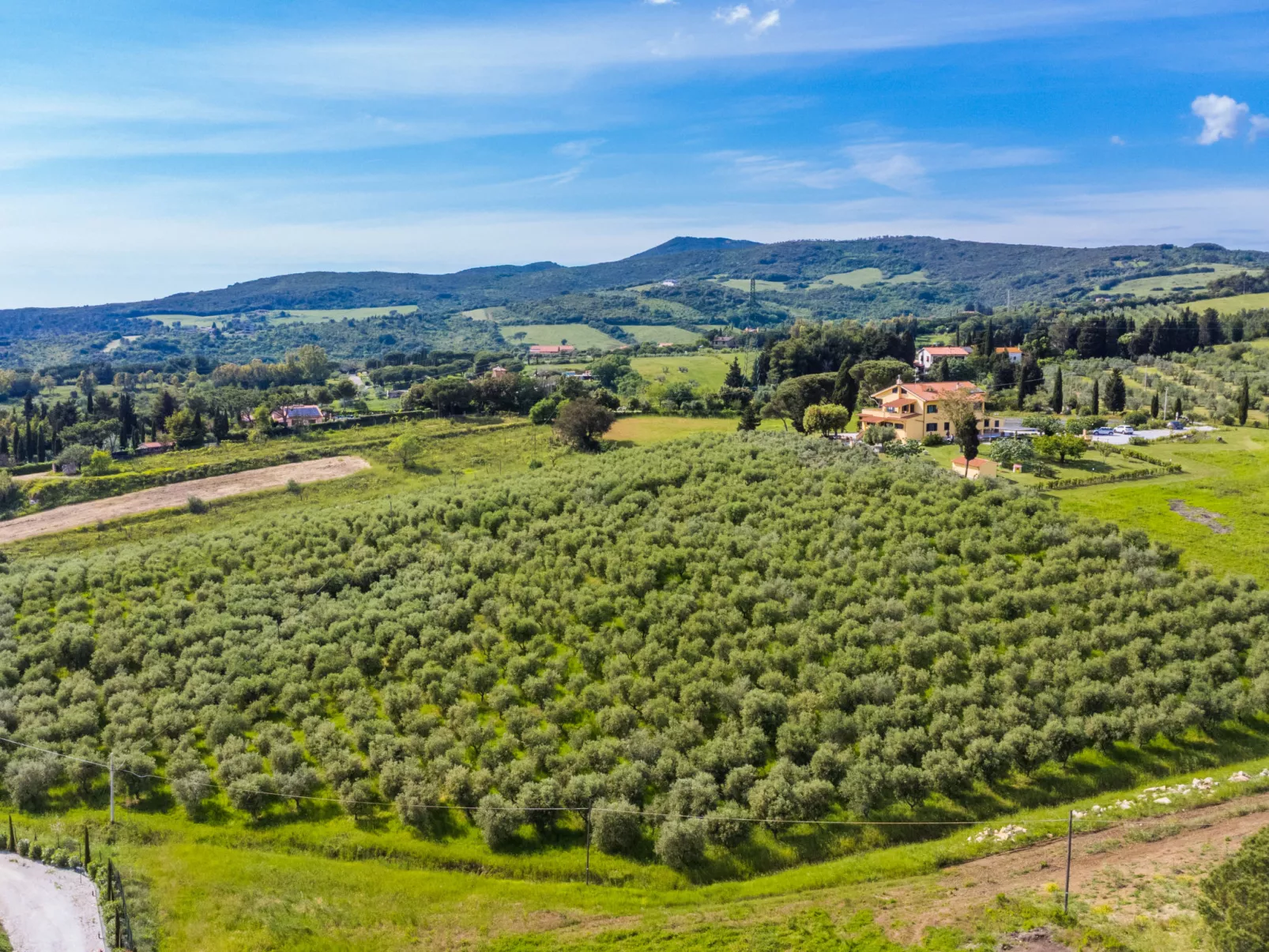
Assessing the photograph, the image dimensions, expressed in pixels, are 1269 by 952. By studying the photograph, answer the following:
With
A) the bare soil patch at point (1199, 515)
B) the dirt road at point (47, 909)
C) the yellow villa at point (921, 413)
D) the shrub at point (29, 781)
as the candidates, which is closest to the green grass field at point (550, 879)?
the shrub at point (29, 781)

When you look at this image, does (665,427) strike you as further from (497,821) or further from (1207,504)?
(497,821)

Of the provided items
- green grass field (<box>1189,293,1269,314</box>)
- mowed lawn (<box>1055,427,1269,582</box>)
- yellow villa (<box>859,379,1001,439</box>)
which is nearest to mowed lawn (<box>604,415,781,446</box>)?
yellow villa (<box>859,379,1001,439</box>)

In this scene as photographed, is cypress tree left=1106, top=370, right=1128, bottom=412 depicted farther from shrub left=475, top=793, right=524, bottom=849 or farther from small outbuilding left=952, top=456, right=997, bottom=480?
shrub left=475, top=793, right=524, bottom=849

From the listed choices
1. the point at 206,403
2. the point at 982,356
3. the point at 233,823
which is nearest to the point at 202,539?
the point at 233,823

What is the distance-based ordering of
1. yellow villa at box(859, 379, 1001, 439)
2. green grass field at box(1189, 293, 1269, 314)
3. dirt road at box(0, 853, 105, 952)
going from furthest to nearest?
green grass field at box(1189, 293, 1269, 314)
yellow villa at box(859, 379, 1001, 439)
dirt road at box(0, 853, 105, 952)

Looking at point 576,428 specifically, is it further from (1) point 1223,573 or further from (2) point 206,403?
(2) point 206,403

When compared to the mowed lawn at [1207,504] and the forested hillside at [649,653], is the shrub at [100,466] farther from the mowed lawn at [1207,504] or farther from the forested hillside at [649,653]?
the mowed lawn at [1207,504]

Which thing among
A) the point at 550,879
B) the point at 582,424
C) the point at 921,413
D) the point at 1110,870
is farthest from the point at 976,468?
the point at 582,424
